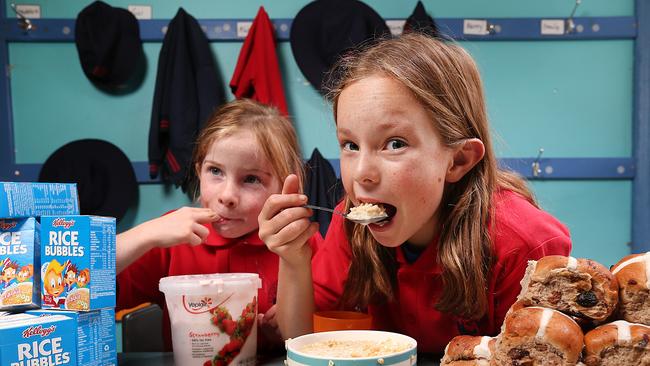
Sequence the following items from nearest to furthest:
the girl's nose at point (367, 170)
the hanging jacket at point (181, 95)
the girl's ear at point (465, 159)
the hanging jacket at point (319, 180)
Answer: the girl's nose at point (367, 170), the girl's ear at point (465, 159), the hanging jacket at point (319, 180), the hanging jacket at point (181, 95)

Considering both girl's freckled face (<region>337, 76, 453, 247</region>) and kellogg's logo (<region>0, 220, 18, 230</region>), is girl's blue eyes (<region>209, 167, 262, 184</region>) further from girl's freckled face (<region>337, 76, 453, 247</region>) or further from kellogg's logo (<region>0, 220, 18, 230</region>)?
kellogg's logo (<region>0, 220, 18, 230</region>)

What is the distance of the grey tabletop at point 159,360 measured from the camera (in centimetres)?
99

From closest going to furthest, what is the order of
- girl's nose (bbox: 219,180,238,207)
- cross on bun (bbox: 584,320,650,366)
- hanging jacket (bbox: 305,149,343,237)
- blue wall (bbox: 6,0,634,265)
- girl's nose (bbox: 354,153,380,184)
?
cross on bun (bbox: 584,320,650,366) < girl's nose (bbox: 354,153,380,184) < girl's nose (bbox: 219,180,238,207) < hanging jacket (bbox: 305,149,343,237) < blue wall (bbox: 6,0,634,265)

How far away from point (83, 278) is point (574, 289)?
71 cm

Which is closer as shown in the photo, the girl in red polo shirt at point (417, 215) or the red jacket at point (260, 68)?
the girl in red polo shirt at point (417, 215)

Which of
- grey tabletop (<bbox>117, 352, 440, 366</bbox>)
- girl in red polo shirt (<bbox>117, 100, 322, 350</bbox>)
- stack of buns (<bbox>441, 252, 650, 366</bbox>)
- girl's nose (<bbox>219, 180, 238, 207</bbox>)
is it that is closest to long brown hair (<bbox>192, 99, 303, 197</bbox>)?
girl in red polo shirt (<bbox>117, 100, 322, 350</bbox>)

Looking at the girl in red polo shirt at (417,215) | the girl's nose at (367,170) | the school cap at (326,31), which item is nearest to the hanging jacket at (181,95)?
the school cap at (326,31)

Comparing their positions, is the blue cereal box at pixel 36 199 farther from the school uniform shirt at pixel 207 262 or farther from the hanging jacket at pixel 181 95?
the hanging jacket at pixel 181 95

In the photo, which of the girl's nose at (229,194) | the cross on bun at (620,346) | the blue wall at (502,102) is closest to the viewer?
the cross on bun at (620,346)

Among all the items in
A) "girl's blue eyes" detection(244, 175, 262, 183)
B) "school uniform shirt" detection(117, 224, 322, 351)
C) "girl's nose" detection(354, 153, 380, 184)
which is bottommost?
"school uniform shirt" detection(117, 224, 322, 351)

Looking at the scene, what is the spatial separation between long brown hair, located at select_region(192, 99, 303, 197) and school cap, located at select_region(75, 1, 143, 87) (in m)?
1.41

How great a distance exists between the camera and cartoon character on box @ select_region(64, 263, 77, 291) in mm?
847

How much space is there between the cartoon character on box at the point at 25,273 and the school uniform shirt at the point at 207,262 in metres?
0.62

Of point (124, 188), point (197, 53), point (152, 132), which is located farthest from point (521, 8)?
point (124, 188)
